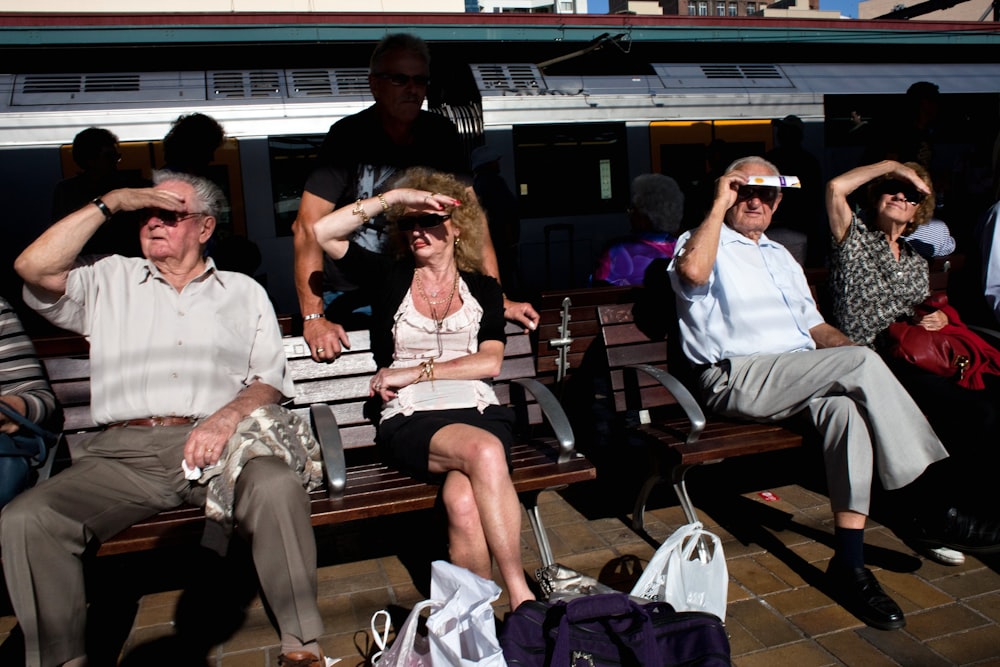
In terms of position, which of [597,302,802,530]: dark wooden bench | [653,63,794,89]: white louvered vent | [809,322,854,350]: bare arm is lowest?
[597,302,802,530]: dark wooden bench

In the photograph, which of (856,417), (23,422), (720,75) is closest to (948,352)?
(856,417)

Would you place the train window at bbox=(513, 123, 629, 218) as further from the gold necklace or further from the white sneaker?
the white sneaker

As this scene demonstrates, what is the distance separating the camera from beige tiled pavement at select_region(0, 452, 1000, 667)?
268 centimetres

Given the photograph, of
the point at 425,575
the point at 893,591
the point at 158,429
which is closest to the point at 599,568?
the point at 425,575

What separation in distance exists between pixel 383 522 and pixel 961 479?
247 centimetres

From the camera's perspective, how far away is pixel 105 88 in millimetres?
8672

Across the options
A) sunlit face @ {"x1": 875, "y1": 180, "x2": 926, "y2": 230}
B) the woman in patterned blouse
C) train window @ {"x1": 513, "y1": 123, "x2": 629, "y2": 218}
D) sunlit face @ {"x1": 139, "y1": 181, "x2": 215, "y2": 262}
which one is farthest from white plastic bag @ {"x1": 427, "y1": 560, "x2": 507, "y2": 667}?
train window @ {"x1": 513, "y1": 123, "x2": 629, "y2": 218}

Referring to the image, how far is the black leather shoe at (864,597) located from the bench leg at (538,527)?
101cm

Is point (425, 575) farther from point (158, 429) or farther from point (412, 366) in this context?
point (158, 429)

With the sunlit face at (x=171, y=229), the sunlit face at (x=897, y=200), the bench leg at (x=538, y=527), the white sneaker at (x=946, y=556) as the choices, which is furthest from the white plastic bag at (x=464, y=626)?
the sunlit face at (x=897, y=200)

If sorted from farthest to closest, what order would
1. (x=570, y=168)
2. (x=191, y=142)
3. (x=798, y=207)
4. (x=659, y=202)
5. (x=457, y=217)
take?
(x=570, y=168) → (x=798, y=207) → (x=659, y=202) → (x=191, y=142) → (x=457, y=217)

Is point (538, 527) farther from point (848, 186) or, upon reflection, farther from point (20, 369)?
point (848, 186)

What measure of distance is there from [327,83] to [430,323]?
6.74 metres

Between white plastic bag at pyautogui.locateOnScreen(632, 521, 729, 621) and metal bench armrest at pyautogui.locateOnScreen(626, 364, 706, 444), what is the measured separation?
0.57 meters
